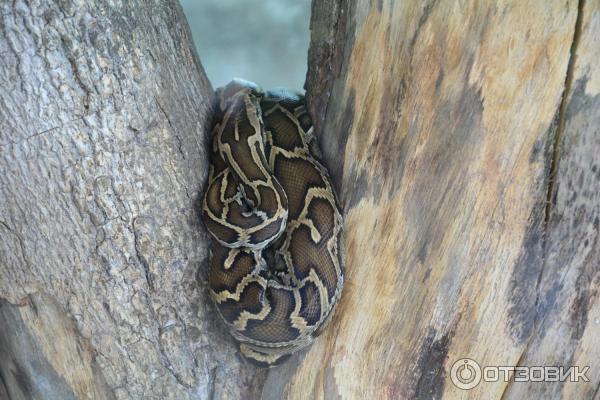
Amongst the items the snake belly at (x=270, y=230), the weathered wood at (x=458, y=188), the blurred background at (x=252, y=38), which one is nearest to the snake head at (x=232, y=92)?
the snake belly at (x=270, y=230)

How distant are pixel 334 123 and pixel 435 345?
1.05 metres

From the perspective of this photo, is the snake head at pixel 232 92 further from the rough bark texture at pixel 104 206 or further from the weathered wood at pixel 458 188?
the weathered wood at pixel 458 188

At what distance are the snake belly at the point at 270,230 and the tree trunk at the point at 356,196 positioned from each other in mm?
92

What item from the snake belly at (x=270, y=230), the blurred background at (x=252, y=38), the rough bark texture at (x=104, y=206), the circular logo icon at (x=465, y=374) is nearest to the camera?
the rough bark texture at (x=104, y=206)

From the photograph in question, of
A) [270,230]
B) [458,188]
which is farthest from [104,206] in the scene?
[458,188]

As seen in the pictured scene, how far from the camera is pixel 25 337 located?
2.39 metres

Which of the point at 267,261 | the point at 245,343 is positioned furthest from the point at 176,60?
the point at 245,343

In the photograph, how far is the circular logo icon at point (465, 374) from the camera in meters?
2.33

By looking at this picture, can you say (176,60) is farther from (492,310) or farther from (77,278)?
(492,310)

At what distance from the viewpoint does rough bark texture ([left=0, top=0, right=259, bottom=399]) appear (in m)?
1.96

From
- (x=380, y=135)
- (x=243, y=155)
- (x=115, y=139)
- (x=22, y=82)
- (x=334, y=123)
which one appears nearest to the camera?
(x=22, y=82)

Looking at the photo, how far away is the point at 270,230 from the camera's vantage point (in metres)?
2.62

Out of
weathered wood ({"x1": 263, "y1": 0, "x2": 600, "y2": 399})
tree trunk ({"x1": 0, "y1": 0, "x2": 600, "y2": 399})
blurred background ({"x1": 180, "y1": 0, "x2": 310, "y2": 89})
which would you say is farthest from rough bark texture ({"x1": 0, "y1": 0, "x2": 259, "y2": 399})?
blurred background ({"x1": 180, "y1": 0, "x2": 310, "y2": 89})

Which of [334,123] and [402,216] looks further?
[334,123]
